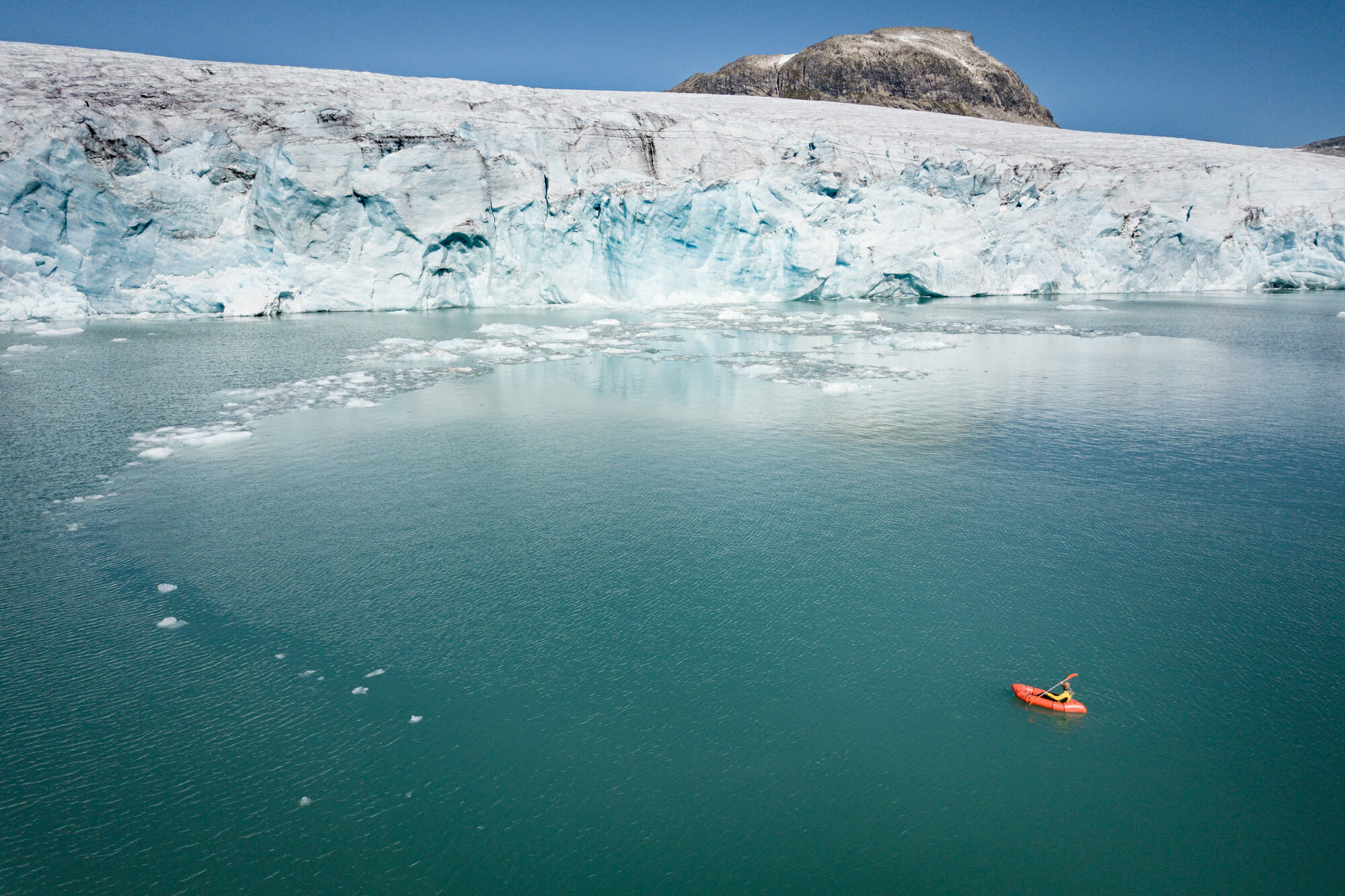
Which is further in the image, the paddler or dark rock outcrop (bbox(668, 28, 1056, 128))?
dark rock outcrop (bbox(668, 28, 1056, 128))

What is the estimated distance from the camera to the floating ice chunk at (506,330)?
50.0ft

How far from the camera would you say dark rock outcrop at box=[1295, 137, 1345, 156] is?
1949 inches

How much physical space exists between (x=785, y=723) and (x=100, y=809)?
9.12ft

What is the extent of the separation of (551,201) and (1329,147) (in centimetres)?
6138

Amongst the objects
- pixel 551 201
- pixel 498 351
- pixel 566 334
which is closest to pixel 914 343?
pixel 566 334

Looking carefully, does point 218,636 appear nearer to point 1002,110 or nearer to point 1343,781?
point 1343,781

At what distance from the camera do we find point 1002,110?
164 feet

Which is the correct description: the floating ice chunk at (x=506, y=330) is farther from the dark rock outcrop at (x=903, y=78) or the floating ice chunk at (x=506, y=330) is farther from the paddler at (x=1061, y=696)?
the dark rock outcrop at (x=903, y=78)

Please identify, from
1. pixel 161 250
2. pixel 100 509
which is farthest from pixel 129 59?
pixel 100 509

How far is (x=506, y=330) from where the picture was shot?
51.2 ft

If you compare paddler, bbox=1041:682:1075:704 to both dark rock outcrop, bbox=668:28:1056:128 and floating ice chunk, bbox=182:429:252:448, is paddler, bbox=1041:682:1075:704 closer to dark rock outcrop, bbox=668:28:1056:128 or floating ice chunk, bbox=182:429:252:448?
floating ice chunk, bbox=182:429:252:448

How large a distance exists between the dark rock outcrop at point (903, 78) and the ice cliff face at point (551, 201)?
973 inches

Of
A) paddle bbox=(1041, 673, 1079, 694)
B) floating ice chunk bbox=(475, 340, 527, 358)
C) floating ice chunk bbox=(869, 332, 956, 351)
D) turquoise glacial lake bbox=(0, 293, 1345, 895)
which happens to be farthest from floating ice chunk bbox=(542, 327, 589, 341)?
paddle bbox=(1041, 673, 1079, 694)

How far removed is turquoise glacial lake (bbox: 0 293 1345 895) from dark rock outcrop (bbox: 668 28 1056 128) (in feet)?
156
